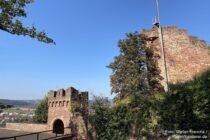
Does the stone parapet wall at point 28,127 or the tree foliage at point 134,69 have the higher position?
the tree foliage at point 134,69

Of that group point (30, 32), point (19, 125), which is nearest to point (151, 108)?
point (30, 32)

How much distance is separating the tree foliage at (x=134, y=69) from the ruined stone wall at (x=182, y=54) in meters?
0.78

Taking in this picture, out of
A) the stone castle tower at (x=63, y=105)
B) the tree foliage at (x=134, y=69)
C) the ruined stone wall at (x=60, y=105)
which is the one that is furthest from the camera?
the tree foliage at (x=134, y=69)

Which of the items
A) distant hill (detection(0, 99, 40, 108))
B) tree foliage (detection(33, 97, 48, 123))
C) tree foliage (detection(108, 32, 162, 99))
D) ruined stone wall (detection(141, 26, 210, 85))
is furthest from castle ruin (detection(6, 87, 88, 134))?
tree foliage (detection(33, 97, 48, 123))

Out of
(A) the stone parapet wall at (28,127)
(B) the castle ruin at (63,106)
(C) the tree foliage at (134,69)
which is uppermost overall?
(C) the tree foliage at (134,69)

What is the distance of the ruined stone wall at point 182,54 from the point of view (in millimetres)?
16953

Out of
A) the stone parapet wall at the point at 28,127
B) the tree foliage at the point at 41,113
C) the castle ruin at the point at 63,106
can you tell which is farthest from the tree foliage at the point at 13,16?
the tree foliage at the point at 41,113

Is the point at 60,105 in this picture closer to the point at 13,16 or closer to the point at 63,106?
the point at 63,106

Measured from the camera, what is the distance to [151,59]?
1861 cm

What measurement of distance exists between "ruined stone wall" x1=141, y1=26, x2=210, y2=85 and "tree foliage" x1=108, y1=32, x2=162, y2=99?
0.78 meters

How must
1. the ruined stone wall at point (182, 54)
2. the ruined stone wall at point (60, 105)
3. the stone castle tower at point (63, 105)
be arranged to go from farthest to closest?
1. the ruined stone wall at point (182, 54)
2. the ruined stone wall at point (60, 105)
3. the stone castle tower at point (63, 105)

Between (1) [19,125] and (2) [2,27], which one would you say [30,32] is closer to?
(2) [2,27]

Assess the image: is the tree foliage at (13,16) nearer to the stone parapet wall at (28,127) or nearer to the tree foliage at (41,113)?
the stone parapet wall at (28,127)

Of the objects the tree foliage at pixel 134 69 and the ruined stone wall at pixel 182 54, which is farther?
the tree foliage at pixel 134 69
